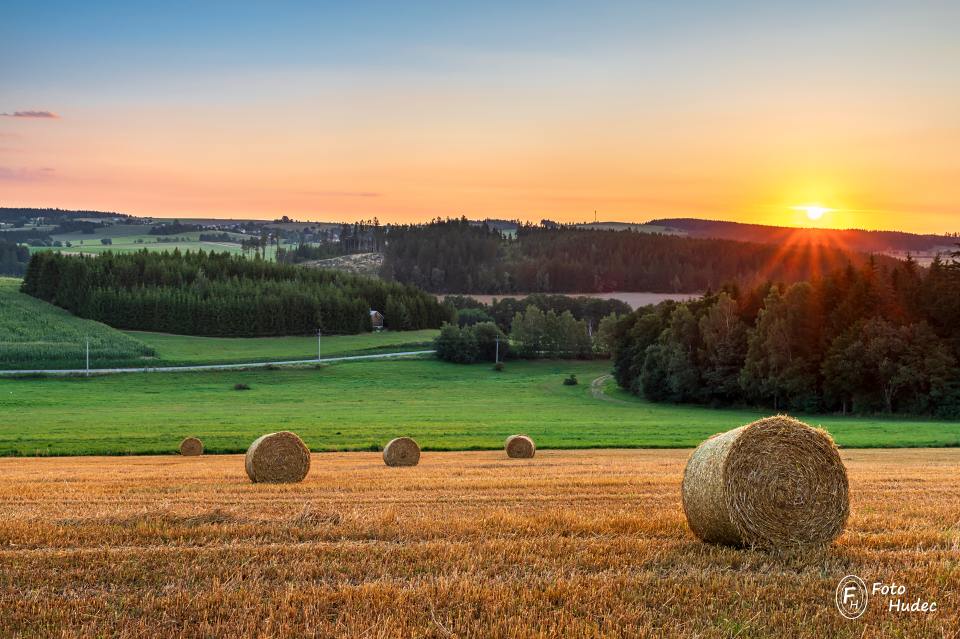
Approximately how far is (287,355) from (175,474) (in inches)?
3414

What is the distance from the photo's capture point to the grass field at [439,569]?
8797 mm

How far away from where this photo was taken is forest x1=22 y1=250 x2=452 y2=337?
133 meters

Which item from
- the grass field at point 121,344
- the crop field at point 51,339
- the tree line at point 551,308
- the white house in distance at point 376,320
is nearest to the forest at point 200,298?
the white house in distance at point 376,320

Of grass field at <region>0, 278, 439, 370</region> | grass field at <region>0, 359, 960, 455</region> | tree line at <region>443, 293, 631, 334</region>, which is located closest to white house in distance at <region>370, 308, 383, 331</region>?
grass field at <region>0, 278, 439, 370</region>

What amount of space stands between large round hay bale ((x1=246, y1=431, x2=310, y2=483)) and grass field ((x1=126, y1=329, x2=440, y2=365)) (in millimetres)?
77903

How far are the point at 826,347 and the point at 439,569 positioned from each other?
6404 cm

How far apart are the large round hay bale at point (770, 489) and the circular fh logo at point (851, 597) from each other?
195 centimetres

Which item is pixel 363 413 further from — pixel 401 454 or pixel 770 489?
pixel 770 489

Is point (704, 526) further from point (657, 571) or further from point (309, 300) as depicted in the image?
point (309, 300)

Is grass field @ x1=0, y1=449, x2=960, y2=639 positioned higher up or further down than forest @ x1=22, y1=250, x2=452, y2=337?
higher up

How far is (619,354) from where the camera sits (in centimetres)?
9031

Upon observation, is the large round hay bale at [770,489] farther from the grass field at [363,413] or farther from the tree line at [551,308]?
the tree line at [551,308]

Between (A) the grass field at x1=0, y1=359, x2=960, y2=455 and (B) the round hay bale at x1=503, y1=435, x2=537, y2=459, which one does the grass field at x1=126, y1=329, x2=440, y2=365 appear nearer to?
(A) the grass field at x1=0, y1=359, x2=960, y2=455

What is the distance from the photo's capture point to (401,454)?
2942cm
